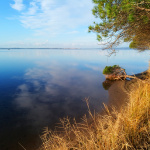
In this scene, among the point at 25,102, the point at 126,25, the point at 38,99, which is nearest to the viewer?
the point at 126,25

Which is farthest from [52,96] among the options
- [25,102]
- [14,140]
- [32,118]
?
[14,140]

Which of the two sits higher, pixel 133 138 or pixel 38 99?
pixel 133 138

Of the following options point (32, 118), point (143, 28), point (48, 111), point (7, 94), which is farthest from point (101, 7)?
point (7, 94)

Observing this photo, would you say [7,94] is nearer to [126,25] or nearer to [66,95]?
[66,95]

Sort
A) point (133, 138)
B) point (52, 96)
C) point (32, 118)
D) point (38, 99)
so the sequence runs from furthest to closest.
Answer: point (52, 96)
point (38, 99)
point (32, 118)
point (133, 138)

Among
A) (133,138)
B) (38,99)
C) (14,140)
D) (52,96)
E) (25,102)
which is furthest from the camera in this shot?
(52,96)

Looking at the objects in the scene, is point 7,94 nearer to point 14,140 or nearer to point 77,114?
point 14,140

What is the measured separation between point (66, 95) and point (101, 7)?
781 centimetres

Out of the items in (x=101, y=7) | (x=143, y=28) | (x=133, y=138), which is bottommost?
(x=133, y=138)

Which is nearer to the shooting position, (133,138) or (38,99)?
(133,138)

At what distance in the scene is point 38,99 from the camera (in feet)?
31.6

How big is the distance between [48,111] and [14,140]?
2.76 meters

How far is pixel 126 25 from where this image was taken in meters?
7.39

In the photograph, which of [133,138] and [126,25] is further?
[126,25]
